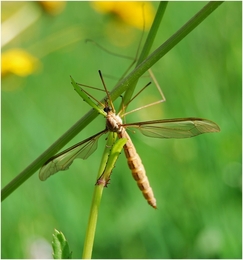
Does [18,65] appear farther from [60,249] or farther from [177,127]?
[60,249]

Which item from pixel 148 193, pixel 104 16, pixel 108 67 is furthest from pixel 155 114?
pixel 148 193

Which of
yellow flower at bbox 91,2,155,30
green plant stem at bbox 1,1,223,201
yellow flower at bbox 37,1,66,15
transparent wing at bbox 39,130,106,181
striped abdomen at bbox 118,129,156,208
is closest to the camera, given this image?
green plant stem at bbox 1,1,223,201

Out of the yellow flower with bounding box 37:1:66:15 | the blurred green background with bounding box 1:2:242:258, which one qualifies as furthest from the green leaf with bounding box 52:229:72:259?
the yellow flower with bounding box 37:1:66:15

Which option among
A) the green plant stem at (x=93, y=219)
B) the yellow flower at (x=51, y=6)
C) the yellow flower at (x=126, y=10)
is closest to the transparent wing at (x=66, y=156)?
the green plant stem at (x=93, y=219)

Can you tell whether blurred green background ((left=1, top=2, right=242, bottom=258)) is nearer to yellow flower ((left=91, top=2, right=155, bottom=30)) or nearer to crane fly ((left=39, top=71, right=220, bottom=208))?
yellow flower ((left=91, top=2, right=155, bottom=30))

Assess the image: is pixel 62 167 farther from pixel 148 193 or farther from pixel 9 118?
pixel 9 118

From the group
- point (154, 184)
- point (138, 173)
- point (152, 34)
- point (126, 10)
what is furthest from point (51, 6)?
point (152, 34)

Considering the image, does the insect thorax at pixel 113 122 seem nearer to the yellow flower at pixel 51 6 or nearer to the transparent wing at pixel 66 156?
the transparent wing at pixel 66 156
